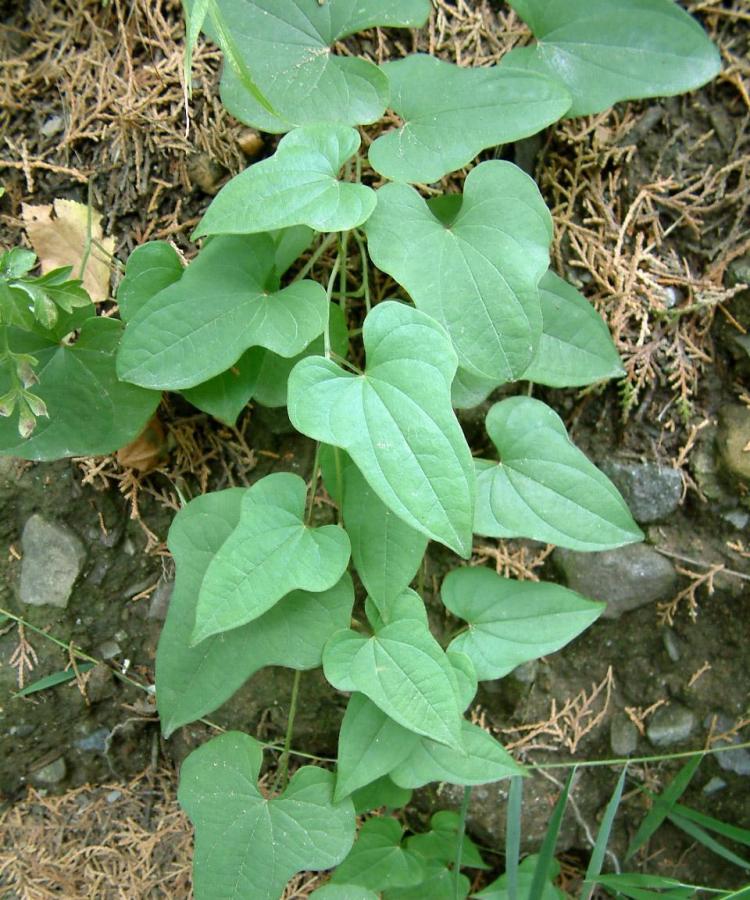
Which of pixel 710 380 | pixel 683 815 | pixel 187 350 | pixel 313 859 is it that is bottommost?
pixel 683 815

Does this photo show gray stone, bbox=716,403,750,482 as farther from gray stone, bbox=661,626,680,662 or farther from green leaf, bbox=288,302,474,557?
green leaf, bbox=288,302,474,557

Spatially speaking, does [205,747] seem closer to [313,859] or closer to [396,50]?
[313,859]

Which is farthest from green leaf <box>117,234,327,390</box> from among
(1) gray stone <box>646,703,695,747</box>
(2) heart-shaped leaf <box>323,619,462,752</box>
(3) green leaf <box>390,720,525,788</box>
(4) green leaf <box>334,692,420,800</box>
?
(1) gray stone <box>646,703,695,747</box>

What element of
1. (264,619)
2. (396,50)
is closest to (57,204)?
(396,50)

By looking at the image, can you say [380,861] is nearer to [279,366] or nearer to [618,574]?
[618,574]

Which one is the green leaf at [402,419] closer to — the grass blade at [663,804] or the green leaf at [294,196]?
the green leaf at [294,196]
